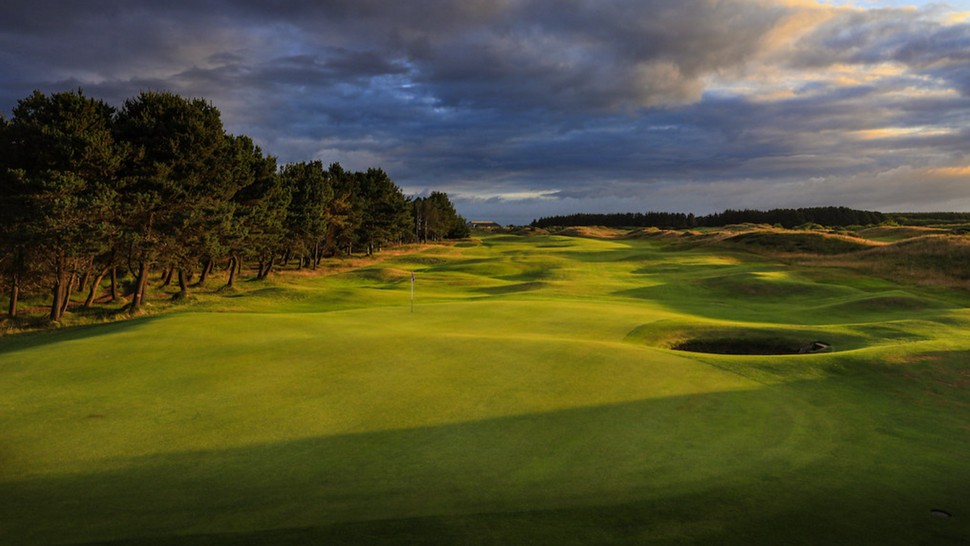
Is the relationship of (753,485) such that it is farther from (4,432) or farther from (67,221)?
(67,221)

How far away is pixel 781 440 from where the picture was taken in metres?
9.49

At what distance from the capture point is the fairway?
6574 millimetres

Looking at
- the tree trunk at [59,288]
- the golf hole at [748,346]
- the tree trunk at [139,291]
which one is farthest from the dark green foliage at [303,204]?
the golf hole at [748,346]

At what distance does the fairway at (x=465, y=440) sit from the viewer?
6574 mm

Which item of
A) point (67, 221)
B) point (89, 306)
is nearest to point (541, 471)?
point (67, 221)

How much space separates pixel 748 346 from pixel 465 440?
1473cm

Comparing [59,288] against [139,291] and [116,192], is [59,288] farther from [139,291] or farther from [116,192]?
[116,192]

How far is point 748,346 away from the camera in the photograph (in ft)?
65.8

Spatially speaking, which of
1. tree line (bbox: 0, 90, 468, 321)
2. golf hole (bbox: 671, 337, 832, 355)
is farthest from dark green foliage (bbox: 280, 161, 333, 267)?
golf hole (bbox: 671, 337, 832, 355)

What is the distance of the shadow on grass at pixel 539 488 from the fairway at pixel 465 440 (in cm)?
4

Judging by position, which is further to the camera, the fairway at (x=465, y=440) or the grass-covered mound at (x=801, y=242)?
the grass-covered mound at (x=801, y=242)

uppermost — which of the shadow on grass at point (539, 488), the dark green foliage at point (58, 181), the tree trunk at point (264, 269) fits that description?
the dark green foliage at point (58, 181)

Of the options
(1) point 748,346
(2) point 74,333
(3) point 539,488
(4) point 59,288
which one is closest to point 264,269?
(4) point 59,288

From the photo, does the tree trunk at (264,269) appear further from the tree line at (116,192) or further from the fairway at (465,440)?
the fairway at (465,440)
